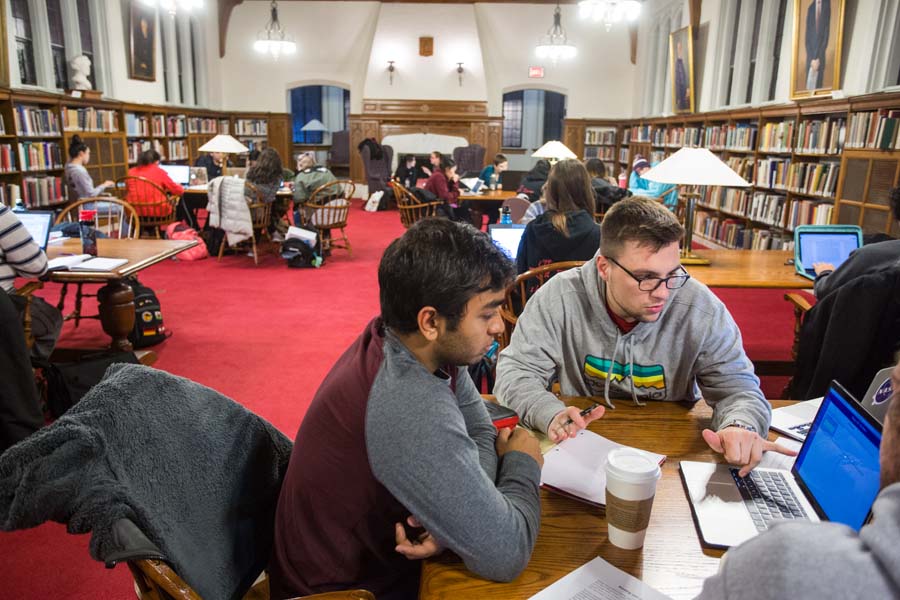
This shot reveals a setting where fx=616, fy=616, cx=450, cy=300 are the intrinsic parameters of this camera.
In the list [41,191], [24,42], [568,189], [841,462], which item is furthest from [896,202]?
[24,42]

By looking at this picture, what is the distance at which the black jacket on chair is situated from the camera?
2.13 meters

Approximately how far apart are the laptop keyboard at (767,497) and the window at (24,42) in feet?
28.0

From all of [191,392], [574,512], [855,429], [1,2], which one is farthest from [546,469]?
[1,2]

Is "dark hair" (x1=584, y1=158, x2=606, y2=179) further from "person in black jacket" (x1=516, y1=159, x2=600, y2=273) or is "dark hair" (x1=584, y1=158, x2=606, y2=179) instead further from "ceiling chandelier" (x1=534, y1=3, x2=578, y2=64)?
"ceiling chandelier" (x1=534, y1=3, x2=578, y2=64)

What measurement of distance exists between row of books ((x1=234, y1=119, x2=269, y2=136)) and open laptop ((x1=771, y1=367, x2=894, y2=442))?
12915mm

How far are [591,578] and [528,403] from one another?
1.77ft

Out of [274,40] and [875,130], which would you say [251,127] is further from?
[875,130]

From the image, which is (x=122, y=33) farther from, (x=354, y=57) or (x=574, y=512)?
(x=574, y=512)

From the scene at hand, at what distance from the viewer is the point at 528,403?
144 centimetres

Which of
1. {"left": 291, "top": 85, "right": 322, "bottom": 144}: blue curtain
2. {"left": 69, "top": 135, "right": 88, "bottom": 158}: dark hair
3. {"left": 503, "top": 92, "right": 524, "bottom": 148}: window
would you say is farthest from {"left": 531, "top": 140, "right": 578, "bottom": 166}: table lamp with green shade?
{"left": 291, "top": 85, "right": 322, "bottom": 144}: blue curtain

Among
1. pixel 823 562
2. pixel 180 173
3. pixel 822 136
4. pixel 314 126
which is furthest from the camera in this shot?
pixel 314 126

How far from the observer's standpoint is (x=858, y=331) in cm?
216

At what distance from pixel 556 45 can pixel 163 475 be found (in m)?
11.2

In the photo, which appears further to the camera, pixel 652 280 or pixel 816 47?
pixel 816 47
